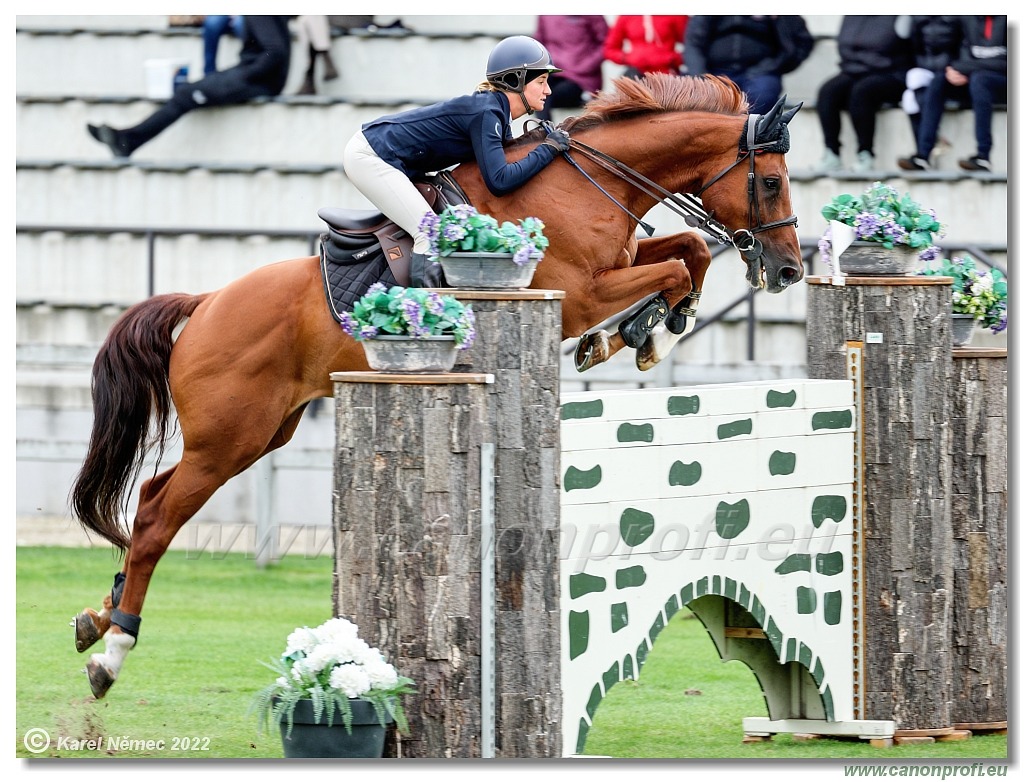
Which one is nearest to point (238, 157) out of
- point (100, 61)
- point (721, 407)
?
point (100, 61)

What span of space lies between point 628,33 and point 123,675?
4.28m

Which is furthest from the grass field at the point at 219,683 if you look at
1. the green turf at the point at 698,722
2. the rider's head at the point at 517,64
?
the rider's head at the point at 517,64

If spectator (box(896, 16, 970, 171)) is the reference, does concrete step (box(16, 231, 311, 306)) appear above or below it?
below

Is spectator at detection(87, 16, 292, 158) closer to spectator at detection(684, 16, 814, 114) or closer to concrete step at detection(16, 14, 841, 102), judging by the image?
concrete step at detection(16, 14, 841, 102)

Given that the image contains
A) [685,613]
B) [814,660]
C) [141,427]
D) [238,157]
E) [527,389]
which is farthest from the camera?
[238,157]

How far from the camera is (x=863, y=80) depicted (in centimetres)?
851

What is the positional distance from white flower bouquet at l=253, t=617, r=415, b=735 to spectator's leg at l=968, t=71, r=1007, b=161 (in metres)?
5.38

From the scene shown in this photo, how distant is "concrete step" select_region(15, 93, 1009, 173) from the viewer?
9.52 m

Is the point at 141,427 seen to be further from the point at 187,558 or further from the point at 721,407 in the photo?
the point at 187,558

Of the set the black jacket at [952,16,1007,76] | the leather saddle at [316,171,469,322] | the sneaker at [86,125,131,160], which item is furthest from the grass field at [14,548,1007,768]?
the black jacket at [952,16,1007,76]

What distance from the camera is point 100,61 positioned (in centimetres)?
1027

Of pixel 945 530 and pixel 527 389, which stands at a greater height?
pixel 527 389

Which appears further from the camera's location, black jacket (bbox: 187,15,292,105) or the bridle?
black jacket (bbox: 187,15,292,105)

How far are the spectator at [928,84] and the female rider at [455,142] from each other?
3419mm
